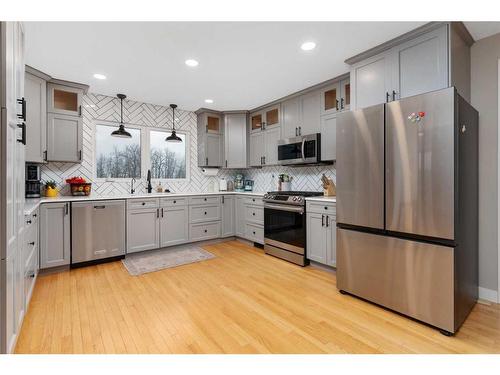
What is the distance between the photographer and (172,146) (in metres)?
4.75

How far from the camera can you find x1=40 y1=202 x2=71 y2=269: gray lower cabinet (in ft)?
9.81

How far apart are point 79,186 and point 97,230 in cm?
72

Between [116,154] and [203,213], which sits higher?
[116,154]

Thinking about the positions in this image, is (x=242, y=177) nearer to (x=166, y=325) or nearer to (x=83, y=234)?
(x=83, y=234)

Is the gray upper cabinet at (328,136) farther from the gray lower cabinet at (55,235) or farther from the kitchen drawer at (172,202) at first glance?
the gray lower cabinet at (55,235)

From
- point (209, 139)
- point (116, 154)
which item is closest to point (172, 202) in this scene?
point (116, 154)

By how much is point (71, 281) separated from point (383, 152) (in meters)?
3.51

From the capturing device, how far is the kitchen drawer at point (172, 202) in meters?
3.93

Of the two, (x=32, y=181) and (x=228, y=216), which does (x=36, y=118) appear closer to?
(x=32, y=181)

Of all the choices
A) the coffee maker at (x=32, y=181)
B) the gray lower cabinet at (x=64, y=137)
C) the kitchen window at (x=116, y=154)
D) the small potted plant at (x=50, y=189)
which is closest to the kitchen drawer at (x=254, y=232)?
the kitchen window at (x=116, y=154)

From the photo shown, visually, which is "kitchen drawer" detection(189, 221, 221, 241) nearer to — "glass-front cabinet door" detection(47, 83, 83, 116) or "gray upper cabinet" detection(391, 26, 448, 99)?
"glass-front cabinet door" detection(47, 83, 83, 116)

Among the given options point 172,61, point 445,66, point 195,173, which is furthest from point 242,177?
point 445,66

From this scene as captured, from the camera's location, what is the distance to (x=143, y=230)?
12.3ft

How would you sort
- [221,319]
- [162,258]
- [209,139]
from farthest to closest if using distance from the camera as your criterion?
[209,139] → [162,258] → [221,319]
